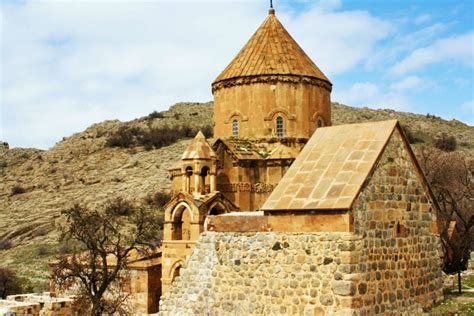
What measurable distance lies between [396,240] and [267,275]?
2249 millimetres

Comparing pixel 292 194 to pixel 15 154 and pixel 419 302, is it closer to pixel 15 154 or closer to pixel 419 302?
pixel 419 302

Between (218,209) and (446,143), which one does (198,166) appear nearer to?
(218,209)

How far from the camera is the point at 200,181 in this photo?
18.7 metres

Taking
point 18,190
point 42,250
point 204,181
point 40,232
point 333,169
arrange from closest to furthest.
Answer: point 333,169 → point 204,181 → point 42,250 → point 40,232 → point 18,190

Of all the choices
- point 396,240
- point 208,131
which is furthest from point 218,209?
point 208,131

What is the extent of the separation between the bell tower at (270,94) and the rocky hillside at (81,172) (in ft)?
47.7

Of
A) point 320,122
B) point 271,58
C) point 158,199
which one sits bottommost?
point 158,199

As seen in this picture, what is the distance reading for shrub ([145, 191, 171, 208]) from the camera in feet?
129

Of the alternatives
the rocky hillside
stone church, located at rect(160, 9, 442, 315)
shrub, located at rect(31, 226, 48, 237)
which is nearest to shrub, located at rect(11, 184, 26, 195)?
the rocky hillside

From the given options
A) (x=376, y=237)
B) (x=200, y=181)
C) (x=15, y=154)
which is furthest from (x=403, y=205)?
(x=15, y=154)

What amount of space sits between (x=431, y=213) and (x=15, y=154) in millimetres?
65305

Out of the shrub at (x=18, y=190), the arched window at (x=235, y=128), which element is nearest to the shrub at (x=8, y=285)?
the arched window at (x=235, y=128)

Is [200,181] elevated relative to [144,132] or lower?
lower

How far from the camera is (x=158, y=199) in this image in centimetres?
3978
